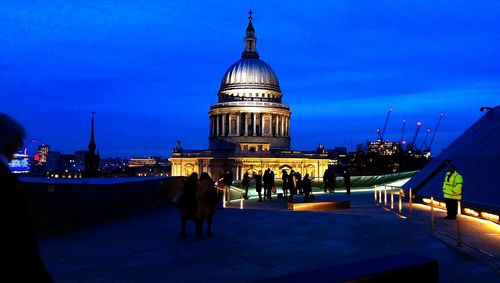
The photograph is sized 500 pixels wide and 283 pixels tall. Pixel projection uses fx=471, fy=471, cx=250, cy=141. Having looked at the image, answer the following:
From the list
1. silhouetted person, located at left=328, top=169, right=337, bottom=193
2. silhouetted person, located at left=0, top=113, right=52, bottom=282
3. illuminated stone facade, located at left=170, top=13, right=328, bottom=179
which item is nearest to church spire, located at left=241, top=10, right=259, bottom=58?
illuminated stone facade, located at left=170, top=13, right=328, bottom=179

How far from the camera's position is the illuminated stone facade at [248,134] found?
99125mm

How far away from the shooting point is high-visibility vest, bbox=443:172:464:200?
1605 centimetres

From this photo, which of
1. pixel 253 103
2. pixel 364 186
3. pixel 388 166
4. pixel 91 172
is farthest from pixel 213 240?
pixel 388 166

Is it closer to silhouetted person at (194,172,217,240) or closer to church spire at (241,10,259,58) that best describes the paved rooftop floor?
silhouetted person at (194,172,217,240)

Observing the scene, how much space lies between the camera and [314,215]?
18.0 m

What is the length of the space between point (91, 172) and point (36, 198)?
4473 cm

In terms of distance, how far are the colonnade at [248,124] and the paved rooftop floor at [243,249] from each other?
91313 mm

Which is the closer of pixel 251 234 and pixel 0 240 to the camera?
pixel 0 240

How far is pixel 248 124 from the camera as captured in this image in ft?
354

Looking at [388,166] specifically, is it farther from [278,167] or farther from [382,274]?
[382,274]


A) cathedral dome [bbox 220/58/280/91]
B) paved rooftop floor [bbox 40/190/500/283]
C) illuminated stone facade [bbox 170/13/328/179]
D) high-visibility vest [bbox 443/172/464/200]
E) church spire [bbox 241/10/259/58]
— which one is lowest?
paved rooftop floor [bbox 40/190/500/283]

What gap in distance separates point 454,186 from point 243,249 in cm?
877

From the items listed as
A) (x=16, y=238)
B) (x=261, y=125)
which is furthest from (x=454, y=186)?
(x=261, y=125)

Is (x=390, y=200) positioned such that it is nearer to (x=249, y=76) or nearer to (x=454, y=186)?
(x=454, y=186)
